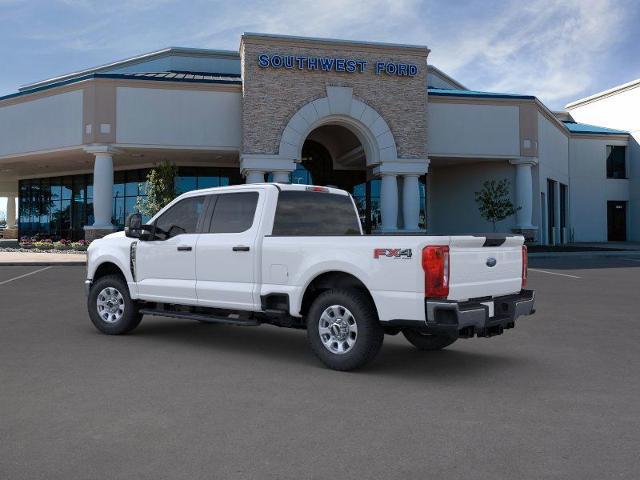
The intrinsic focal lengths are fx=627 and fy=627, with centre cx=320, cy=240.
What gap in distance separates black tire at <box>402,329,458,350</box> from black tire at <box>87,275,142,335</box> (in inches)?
152

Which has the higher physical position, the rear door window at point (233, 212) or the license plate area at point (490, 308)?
the rear door window at point (233, 212)

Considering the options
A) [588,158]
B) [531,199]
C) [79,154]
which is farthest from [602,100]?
[79,154]

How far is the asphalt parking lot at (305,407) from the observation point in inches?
156

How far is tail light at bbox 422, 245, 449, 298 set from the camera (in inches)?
235

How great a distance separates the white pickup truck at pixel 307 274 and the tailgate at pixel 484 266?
13mm

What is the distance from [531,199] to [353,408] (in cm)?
3141

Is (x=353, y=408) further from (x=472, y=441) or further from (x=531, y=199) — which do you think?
(x=531, y=199)

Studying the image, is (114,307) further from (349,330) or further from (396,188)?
(396,188)

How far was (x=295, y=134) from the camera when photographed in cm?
2994

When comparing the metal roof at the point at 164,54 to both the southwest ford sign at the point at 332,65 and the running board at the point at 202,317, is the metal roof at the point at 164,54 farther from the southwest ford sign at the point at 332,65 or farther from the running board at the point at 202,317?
the running board at the point at 202,317

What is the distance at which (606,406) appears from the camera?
525 cm

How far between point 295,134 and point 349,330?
2417 centimetres

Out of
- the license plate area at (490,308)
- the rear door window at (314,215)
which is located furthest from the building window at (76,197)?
the license plate area at (490,308)

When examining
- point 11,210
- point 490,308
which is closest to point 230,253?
point 490,308
